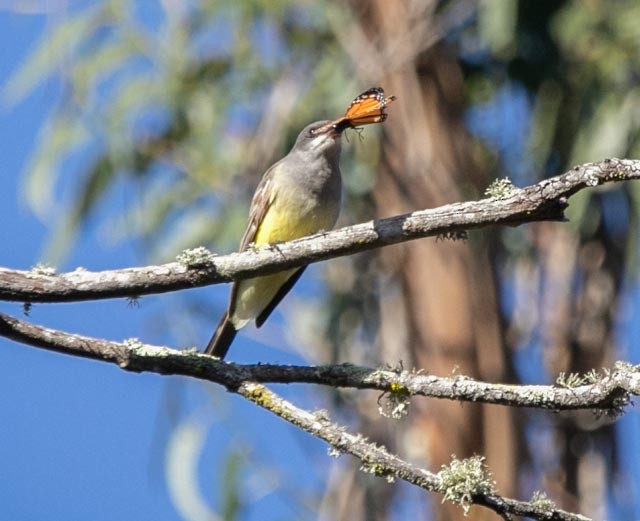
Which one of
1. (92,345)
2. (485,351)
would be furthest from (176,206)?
(92,345)

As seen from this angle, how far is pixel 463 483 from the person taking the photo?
2.74 meters

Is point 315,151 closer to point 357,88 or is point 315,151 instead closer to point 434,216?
point 357,88

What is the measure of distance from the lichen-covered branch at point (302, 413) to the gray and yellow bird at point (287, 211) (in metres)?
1.78

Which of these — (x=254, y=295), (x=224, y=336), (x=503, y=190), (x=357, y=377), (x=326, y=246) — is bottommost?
(x=357, y=377)

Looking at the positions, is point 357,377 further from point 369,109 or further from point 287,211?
point 287,211

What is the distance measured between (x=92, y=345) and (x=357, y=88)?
3.78 m

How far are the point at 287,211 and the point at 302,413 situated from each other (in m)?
2.12

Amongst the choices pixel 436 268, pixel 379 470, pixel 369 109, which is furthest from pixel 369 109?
pixel 436 268

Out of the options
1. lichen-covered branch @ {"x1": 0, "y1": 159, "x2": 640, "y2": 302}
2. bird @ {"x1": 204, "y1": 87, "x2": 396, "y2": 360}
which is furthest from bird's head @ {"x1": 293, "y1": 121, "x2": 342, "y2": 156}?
lichen-covered branch @ {"x1": 0, "y1": 159, "x2": 640, "y2": 302}

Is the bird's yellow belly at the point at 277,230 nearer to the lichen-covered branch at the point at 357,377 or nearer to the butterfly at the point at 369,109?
the butterfly at the point at 369,109

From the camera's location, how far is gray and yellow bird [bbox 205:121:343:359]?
16.4ft

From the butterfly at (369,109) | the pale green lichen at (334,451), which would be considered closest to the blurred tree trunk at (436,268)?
the butterfly at (369,109)

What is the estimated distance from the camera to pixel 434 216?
291 centimetres

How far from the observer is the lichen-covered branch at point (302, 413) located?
275 centimetres
